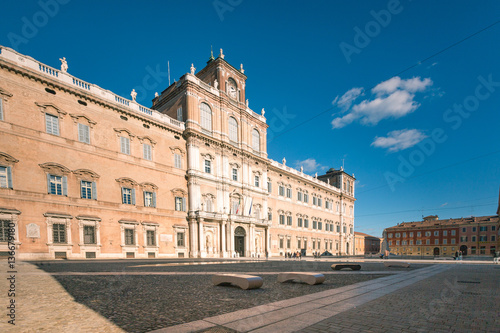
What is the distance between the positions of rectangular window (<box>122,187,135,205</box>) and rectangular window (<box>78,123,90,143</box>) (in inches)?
220

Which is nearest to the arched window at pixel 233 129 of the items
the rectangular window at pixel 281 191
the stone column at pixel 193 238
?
the rectangular window at pixel 281 191

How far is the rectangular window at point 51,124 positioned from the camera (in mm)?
19984

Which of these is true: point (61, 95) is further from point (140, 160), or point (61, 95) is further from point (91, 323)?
point (91, 323)

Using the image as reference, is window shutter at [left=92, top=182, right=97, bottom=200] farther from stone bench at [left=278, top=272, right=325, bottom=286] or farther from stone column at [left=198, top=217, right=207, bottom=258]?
stone bench at [left=278, top=272, right=325, bottom=286]

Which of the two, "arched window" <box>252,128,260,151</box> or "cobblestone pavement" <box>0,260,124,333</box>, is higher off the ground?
"arched window" <box>252,128,260,151</box>

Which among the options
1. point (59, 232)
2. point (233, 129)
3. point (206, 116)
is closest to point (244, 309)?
point (59, 232)

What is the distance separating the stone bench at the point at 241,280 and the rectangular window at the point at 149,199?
20007 millimetres

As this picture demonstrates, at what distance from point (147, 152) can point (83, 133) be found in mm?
6132

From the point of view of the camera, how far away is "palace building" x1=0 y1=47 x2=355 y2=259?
18484 millimetres

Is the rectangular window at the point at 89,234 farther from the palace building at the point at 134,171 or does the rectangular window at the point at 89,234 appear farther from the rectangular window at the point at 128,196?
the rectangular window at the point at 128,196

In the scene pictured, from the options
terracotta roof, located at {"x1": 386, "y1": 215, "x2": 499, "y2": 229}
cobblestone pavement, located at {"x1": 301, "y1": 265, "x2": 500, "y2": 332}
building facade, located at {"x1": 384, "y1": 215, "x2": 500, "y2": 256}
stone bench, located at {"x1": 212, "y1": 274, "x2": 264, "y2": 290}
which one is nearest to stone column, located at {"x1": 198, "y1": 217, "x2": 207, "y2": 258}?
stone bench, located at {"x1": 212, "y1": 274, "x2": 264, "y2": 290}

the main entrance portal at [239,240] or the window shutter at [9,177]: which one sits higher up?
the window shutter at [9,177]

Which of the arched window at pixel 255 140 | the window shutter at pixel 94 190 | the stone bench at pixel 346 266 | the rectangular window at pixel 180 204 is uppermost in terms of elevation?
the arched window at pixel 255 140

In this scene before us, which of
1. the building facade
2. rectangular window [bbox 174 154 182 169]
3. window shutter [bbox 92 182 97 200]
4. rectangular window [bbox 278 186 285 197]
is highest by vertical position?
rectangular window [bbox 174 154 182 169]
